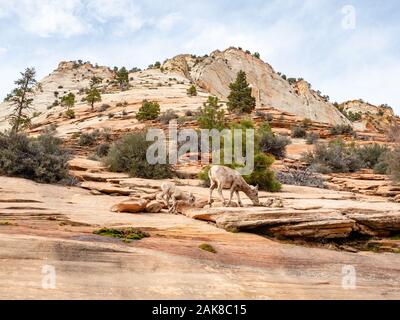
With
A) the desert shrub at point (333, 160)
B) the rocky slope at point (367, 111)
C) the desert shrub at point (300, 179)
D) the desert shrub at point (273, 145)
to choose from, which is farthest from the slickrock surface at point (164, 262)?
the rocky slope at point (367, 111)

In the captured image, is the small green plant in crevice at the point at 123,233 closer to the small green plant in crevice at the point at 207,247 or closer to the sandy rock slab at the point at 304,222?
the small green plant in crevice at the point at 207,247

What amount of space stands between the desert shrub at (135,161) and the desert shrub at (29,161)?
2.97 metres

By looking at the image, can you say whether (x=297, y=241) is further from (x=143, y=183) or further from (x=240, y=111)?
(x=240, y=111)

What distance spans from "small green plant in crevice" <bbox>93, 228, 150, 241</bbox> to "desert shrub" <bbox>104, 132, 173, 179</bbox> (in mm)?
9298

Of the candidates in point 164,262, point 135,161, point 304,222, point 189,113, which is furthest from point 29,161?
point 189,113

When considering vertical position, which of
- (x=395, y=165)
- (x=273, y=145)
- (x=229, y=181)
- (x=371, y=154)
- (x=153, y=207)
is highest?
(x=273, y=145)

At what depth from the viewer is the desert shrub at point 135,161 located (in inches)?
755

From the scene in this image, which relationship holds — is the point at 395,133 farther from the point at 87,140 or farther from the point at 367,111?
the point at 367,111

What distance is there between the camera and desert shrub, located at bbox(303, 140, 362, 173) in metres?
25.3

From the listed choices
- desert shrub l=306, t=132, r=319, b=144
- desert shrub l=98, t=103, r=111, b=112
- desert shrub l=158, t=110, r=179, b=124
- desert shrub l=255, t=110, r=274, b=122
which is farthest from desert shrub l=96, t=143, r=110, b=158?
desert shrub l=98, t=103, r=111, b=112

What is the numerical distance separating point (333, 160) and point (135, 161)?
12389mm

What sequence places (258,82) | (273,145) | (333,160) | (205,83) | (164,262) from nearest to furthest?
(164,262)
(333,160)
(273,145)
(205,83)
(258,82)

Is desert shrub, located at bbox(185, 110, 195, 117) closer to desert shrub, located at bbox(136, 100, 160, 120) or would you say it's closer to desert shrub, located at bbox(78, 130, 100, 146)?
desert shrub, located at bbox(136, 100, 160, 120)

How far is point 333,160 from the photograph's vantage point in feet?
85.7
